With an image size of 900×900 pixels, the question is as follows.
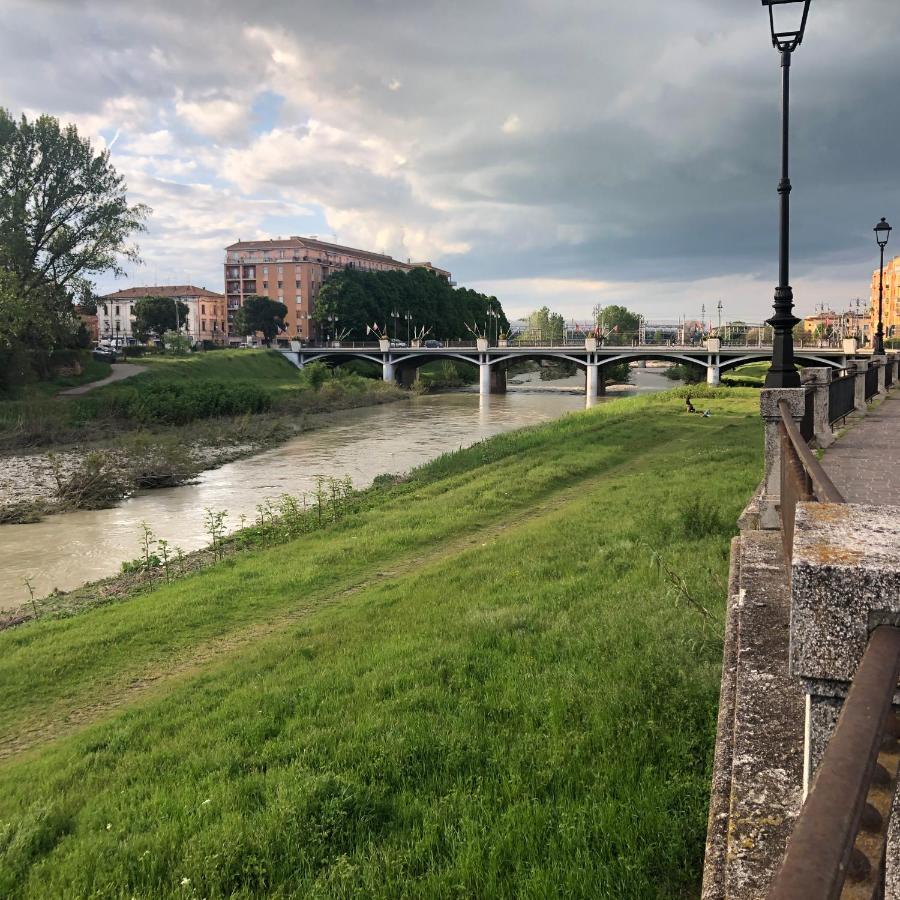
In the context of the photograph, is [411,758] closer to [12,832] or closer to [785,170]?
[12,832]

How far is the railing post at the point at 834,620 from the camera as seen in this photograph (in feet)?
5.96

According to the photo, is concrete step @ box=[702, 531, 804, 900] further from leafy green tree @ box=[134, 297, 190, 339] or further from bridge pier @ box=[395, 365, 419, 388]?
leafy green tree @ box=[134, 297, 190, 339]

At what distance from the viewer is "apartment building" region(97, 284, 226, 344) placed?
4875 inches

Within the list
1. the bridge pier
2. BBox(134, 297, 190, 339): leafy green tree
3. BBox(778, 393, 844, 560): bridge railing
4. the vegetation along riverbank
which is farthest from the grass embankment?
BBox(134, 297, 190, 339): leafy green tree

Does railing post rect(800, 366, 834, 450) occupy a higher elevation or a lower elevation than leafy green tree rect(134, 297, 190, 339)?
lower

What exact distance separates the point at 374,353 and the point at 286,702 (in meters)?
66.9

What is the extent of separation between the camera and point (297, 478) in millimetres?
24656

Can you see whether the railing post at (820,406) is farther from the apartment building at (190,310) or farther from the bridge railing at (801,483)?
the apartment building at (190,310)

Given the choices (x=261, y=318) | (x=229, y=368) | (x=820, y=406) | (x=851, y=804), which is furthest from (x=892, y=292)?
(x=851, y=804)

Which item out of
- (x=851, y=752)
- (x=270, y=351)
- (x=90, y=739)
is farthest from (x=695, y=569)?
(x=270, y=351)

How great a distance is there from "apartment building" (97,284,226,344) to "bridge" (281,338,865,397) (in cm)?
5481

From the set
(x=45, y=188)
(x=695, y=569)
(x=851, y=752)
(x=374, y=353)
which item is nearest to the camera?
(x=851, y=752)

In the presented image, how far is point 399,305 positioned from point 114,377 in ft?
153

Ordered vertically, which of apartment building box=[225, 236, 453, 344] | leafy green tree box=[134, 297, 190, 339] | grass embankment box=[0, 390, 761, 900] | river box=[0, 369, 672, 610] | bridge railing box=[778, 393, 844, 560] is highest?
apartment building box=[225, 236, 453, 344]
